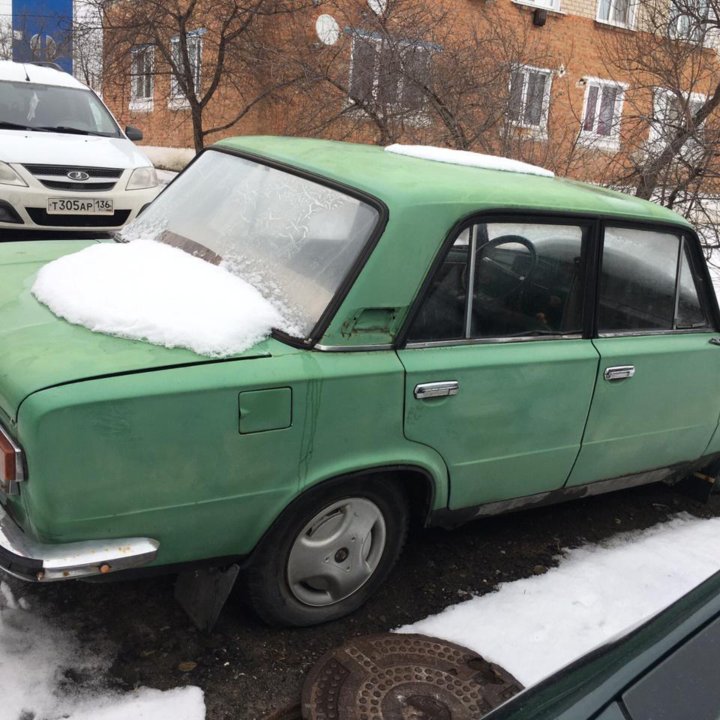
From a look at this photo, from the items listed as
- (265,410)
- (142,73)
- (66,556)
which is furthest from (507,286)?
(142,73)

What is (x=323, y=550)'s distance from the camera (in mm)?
2939

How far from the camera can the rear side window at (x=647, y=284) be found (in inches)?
139

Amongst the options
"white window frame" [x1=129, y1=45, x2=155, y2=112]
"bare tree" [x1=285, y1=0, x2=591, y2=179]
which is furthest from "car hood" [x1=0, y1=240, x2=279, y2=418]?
"white window frame" [x1=129, y1=45, x2=155, y2=112]

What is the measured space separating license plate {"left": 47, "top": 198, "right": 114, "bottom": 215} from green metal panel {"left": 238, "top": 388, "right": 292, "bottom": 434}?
18.3 feet

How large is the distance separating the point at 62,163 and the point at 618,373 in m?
5.89

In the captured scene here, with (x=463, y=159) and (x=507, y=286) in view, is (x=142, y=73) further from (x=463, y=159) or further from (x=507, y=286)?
(x=507, y=286)

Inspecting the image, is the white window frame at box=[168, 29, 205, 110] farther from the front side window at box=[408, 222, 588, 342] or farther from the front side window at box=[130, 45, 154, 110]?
the front side window at box=[408, 222, 588, 342]

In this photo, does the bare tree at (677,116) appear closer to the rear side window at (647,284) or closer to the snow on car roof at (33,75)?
the rear side window at (647,284)

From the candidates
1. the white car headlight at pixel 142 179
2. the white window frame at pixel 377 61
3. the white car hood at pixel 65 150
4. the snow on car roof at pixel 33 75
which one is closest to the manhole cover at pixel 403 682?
the white car headlight at pixel 142 179

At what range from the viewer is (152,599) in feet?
10.4

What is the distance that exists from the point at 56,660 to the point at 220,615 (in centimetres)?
62

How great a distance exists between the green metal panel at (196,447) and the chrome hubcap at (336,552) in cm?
23

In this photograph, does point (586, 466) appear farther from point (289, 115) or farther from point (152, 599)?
point (289, 115)

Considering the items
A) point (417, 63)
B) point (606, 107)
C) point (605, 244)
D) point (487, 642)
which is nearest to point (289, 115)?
point (417, 63)
